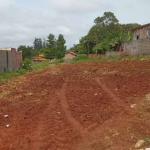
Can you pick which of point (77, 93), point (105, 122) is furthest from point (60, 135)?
point (77, 93)

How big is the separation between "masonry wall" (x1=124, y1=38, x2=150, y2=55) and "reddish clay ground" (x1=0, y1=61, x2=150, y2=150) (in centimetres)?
1039

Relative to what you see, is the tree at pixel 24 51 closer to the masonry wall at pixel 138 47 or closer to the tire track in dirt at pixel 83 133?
the masonry wall at pixel 138 47

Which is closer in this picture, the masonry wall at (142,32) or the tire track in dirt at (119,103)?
the tire track in dirt at (119,103)

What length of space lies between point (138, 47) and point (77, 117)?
16.1 meters

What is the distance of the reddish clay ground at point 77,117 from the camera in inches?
192

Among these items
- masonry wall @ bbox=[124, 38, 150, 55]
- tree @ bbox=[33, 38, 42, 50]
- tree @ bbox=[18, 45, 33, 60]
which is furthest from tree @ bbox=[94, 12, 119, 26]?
tree @ bbox=[33, 38, 42, 50]

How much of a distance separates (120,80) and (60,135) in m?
6.01

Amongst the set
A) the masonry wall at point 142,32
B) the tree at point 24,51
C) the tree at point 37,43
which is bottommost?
the tree at point 24,51

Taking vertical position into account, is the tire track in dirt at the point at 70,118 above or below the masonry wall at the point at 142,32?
below

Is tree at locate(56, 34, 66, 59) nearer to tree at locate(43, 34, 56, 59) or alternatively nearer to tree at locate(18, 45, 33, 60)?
tree at locate(43, 34, 56, 59)

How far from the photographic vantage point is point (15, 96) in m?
9.11

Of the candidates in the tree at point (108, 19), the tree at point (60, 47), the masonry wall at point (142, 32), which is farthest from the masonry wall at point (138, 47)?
the tree at point (60, 47)

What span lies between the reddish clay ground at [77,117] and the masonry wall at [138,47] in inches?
409

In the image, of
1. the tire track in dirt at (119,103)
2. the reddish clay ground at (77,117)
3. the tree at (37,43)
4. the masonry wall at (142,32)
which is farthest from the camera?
the tree at (37,43)
